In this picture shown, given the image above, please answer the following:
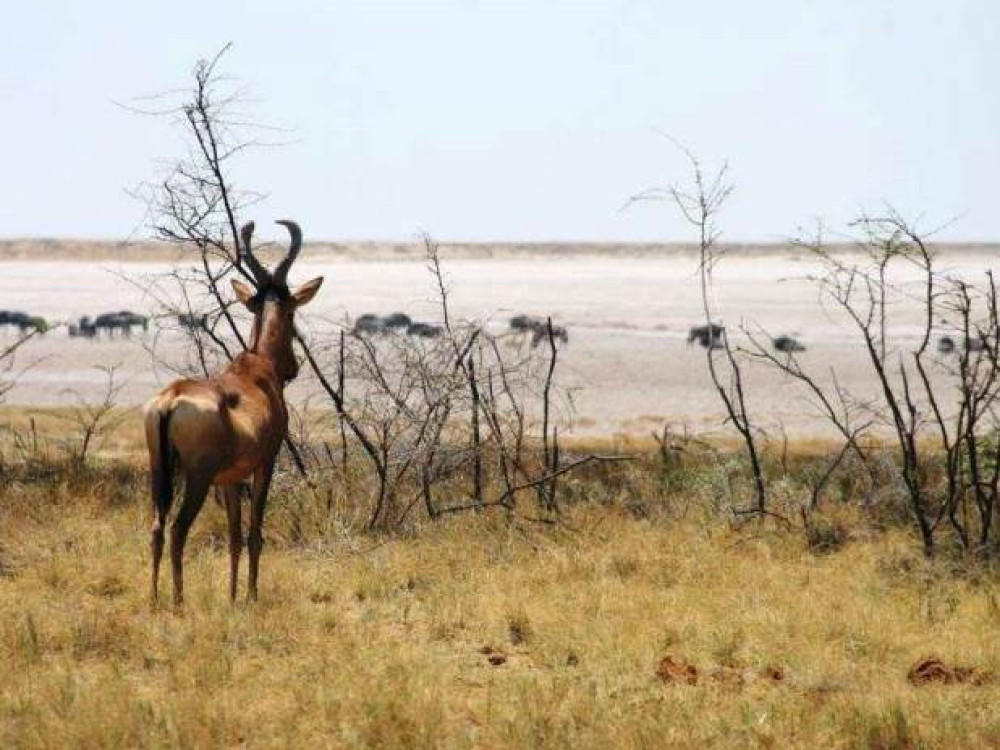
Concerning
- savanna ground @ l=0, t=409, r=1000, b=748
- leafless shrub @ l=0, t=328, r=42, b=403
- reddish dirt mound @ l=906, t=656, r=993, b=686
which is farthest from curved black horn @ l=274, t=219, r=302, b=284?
reddish dirt mound @ l=906, t=656, r=993, b=686

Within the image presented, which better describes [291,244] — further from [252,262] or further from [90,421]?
[90,421]

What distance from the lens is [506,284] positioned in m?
83.6

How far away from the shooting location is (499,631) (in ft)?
27.7

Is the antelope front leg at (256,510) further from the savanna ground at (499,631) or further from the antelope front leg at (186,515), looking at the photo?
the antelope front leg at (186,515)

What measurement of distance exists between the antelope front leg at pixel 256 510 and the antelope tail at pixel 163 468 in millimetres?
605

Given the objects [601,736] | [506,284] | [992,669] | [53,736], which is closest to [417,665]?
[601,736]

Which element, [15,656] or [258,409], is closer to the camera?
[15,656]

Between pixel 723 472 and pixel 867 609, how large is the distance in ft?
14.3

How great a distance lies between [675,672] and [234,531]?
8.90ft

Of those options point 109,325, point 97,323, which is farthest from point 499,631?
point 97,323

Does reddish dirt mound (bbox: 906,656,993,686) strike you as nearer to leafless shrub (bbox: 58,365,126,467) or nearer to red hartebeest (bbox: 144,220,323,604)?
red hartebeest (bbox: 144,220,323,604)

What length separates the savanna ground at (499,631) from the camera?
21.2 feet

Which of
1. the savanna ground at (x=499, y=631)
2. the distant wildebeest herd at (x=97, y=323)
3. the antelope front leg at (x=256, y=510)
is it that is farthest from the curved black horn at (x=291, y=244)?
the distant wildebeest herd at (x=97, y=323)

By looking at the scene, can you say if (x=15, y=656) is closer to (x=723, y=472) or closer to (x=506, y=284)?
(x=723, y=472)
